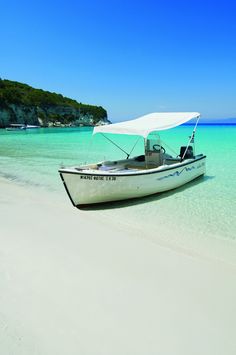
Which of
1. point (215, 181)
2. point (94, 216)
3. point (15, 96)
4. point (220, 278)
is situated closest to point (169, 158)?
point (215, 181)

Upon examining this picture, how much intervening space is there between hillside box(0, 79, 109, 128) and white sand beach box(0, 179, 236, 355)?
295ft

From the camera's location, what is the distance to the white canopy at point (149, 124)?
9578 mm

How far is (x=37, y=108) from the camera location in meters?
105

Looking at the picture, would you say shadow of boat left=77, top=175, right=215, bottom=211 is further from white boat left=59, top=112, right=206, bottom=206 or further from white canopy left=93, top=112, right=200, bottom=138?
white canopy left=93, top=112, right=200, bottom=138

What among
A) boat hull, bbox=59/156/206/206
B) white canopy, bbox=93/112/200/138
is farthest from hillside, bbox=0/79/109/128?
boat hull, bbox=59/156/206/206

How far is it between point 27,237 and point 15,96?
A: 313 feet

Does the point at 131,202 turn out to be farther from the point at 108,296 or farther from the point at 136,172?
the point at 108,296

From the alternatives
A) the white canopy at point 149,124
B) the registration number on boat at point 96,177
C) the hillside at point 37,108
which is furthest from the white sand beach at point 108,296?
the hillside at point 37,108

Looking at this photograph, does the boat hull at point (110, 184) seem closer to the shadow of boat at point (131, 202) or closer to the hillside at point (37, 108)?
the shadow of boat at point (131, 202)

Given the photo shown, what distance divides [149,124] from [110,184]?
10.0 feet

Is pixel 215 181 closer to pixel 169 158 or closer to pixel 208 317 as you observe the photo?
pixel 169 158

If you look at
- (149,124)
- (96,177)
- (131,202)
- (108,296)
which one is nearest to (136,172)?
(131,202)

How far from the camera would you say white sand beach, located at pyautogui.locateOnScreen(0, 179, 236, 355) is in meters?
2.95

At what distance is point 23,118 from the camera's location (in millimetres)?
97000
